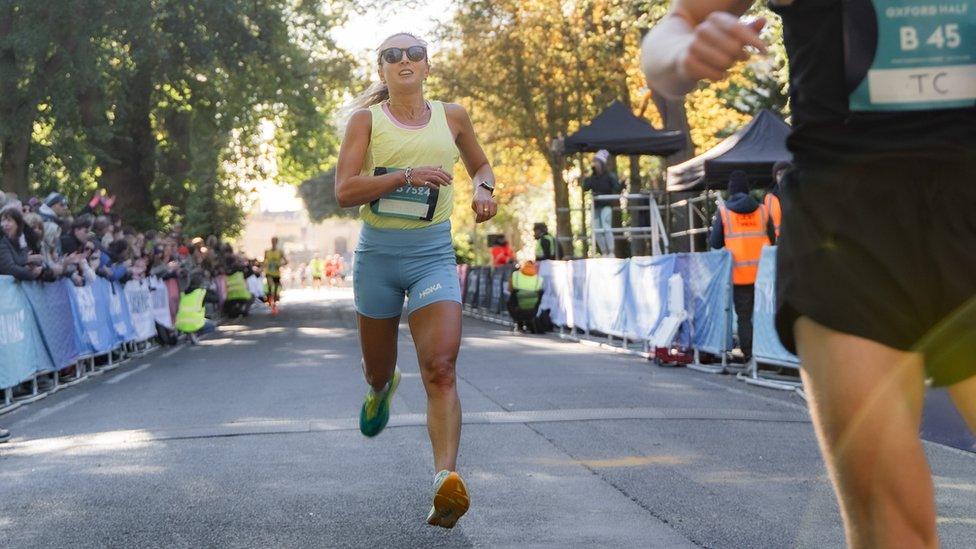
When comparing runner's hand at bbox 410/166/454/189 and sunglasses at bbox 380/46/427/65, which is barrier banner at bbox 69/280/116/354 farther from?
runner's hand at bbox 410/166/454/189

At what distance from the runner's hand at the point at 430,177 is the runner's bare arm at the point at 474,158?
26cm

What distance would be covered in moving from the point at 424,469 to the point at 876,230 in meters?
4.91

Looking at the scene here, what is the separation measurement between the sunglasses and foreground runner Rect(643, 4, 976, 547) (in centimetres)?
331

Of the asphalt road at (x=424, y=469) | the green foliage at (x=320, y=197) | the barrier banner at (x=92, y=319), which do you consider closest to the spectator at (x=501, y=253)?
the barrier banner at (x=92, y=319)

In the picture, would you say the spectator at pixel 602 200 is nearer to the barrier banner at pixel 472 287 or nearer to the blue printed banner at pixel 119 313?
the blue printed banner at pixel 119 313

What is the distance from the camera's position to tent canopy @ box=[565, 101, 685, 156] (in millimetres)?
21797

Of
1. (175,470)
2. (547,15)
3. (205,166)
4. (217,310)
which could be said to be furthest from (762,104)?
(175,470)

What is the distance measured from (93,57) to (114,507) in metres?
18.8

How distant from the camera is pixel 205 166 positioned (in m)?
43.6

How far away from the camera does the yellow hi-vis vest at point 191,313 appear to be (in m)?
22.3

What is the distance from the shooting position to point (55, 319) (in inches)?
554

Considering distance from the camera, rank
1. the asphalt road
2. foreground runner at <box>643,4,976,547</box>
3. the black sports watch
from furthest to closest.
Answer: the black sports watch
the asphalt road
foreground runner at <box>643,4,976,547</box>

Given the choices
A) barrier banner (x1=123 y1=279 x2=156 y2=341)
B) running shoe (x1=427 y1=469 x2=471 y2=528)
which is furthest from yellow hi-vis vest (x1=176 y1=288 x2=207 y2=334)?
running shoe (x1=427 y1=469 x2=471 y2=528)

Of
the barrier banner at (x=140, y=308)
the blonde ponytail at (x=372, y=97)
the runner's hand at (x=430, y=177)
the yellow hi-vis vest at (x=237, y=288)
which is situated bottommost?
the yellow hi-vis vest at (x=237, y=288)
